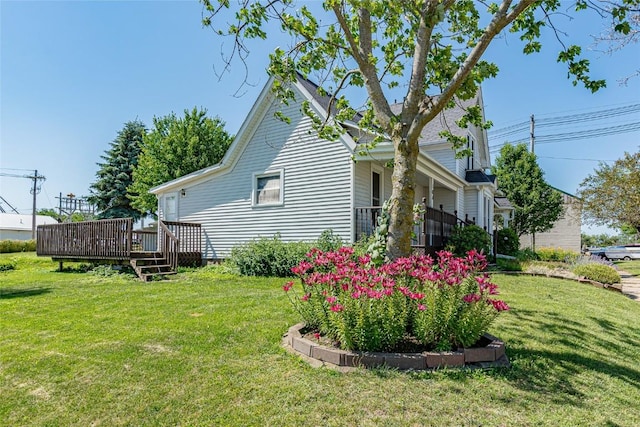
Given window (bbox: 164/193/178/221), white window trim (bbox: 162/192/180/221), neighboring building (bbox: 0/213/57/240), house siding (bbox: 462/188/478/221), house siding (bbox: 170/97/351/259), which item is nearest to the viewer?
house siding (bbox: 170/97/351/259)

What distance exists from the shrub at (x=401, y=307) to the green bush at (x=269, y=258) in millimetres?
6109

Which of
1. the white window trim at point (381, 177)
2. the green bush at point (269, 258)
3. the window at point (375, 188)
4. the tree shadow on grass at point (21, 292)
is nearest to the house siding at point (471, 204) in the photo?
the white window trim at point (381, 177)

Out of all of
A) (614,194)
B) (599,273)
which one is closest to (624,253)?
(614,194)

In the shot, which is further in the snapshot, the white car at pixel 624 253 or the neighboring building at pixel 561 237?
the neighboring building at pixel 561 237

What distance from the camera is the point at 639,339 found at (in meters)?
5.24

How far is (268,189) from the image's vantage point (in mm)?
12727

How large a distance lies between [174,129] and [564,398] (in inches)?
996

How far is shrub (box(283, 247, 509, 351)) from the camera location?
3443 mm

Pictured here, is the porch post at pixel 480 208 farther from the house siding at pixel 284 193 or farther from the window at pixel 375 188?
the house siding at pixel 284 193

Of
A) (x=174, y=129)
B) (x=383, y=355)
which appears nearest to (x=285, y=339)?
(x=383, y=355)

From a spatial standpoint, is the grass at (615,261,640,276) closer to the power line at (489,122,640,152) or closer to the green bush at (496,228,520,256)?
the green bush at (496,228,520,256)

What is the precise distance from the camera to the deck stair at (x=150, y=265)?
10.5 metres

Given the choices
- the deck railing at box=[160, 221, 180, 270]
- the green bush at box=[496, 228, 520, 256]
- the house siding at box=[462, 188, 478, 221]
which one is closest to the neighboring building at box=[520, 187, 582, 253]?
the green bush at box=[496, 228, 520, 256]

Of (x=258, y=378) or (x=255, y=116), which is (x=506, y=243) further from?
(x=258, y=378)
